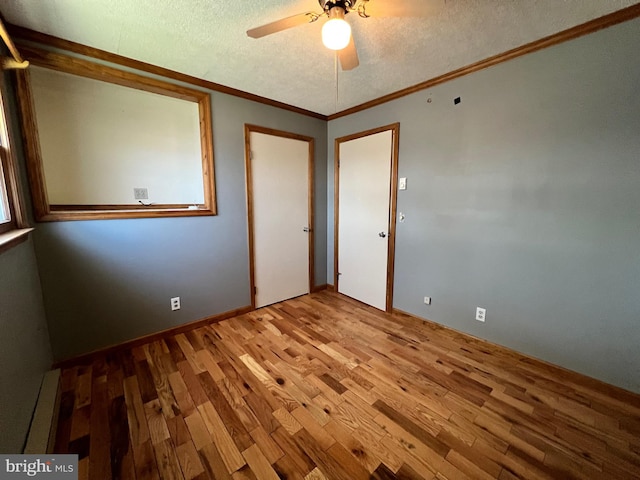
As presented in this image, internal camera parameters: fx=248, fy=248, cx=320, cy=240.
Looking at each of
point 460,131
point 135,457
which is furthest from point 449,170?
point 135,457

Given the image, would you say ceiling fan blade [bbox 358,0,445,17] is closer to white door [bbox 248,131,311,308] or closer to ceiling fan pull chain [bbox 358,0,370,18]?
ceiling fan pull chain [bbox 358,0,370,18]

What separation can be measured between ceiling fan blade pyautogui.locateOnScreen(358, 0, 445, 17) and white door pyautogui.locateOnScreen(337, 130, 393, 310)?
1.44m

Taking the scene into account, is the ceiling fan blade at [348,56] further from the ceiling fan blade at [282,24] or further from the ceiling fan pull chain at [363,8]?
the ceiling fan blade at [282,24]

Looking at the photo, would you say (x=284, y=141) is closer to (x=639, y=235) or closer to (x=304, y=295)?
(x=304, y=295)

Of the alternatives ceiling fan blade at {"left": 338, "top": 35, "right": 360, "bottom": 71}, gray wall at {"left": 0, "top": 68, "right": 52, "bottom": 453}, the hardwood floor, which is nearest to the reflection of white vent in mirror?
gray wall at {"left": 0, "top": 68, "right": 52, "bottom": 453}

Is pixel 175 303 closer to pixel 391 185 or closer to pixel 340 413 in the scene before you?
pixel 340 413

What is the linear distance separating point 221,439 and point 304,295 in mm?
2121

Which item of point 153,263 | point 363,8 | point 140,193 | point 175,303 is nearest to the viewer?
point 363,8

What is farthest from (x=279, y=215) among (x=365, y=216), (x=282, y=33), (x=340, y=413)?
(x=340, y=413)

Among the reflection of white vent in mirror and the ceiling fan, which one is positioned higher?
the ceiling fan

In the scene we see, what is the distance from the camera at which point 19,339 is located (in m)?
1.27

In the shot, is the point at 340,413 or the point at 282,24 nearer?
the point at 282,24

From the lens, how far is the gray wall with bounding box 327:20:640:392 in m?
1.56

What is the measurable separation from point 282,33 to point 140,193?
2137 millimetres
